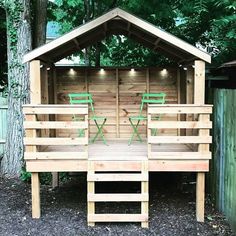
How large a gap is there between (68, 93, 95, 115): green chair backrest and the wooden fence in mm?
2398

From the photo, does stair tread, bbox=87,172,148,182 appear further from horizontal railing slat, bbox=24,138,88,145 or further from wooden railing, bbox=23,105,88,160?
horizontal railing slat, bbox=24,138,88,145

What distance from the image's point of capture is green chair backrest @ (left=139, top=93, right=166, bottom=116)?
22.6 ft

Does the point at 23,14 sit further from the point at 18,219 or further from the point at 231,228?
the point at 231,228

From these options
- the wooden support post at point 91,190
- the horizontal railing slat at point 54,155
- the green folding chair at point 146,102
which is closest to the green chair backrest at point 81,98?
the green folding chair at point 146,102

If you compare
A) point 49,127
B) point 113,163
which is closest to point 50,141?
point 49,127

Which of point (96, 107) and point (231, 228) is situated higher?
point (96, 107)

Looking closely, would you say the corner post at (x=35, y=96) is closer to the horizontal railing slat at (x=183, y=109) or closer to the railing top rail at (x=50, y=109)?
the railing top rail at (x=50, y=109)

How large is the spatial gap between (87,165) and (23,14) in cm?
364

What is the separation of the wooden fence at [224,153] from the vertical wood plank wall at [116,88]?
1559 mm

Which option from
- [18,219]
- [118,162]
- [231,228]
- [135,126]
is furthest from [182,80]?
[18,219]

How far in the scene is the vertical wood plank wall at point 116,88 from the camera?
7.34 metres

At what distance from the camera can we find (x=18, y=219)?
17.4 ft

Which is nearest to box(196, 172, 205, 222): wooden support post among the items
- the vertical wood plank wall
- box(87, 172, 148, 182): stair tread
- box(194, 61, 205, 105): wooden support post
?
box(87, 172, 148, 182): stair tread

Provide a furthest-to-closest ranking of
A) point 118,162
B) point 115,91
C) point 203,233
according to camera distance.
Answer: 1. point 115,91
2. point 118,162
3. point 203,233
